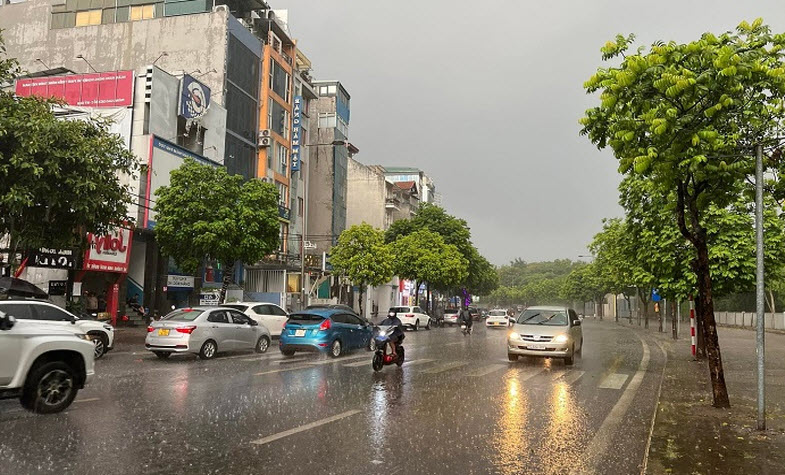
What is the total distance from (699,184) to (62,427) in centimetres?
1034

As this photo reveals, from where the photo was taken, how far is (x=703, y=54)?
26.4ft

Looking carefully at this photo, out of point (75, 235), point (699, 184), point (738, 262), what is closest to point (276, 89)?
point (75, 235)

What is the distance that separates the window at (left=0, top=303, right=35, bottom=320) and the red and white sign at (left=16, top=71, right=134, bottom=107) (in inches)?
911

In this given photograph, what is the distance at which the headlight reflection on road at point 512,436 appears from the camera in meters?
6.23

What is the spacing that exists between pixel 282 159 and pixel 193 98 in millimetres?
11286

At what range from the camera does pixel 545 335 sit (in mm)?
16125

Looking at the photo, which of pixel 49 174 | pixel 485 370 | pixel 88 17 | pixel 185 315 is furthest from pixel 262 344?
pixel 88 17

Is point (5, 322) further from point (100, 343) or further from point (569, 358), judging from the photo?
point (569, 358)

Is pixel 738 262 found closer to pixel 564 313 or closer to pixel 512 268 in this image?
pixel 564 313

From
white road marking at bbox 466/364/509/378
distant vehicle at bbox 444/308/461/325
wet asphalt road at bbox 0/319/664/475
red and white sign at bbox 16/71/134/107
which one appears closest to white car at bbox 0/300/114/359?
wet asphalt road at bbox 0/319/664/475

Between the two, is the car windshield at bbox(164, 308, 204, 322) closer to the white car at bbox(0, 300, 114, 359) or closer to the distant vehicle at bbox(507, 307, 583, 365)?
the white car at bbox(0, 300, 114, 359)

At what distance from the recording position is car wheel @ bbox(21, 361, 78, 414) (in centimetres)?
809

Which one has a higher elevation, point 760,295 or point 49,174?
point 49,174

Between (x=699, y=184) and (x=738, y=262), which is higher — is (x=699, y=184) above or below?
above
